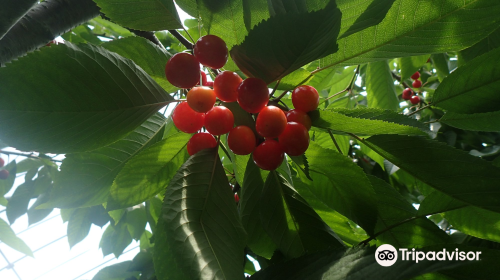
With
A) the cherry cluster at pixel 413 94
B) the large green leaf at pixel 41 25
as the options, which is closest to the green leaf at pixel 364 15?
the large green leaf at pixel 41 25

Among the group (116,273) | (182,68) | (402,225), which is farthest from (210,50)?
(116,273)

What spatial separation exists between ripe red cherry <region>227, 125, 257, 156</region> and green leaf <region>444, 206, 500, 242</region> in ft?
1.86

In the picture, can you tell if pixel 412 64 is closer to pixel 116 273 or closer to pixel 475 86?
pixel 475 86

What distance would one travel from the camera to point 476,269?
0.59 metres

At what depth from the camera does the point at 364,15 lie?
583 mm

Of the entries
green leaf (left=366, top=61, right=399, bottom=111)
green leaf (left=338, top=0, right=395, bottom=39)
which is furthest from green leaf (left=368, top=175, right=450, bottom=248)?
green leaf (left=366, top=61, right=399, bottom=111)

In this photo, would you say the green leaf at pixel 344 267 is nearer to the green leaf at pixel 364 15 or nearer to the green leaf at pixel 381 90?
the green leaf at pixel 364 15

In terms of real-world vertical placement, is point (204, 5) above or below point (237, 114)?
above

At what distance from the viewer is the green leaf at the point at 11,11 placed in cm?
56

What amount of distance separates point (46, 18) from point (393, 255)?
0.92 meters

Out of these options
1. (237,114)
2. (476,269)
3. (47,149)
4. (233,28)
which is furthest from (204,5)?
(476,269)

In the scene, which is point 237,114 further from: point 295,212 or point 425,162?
point 425,162

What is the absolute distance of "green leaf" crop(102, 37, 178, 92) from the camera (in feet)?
2.42

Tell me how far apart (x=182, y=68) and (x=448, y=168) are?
1.85ft
